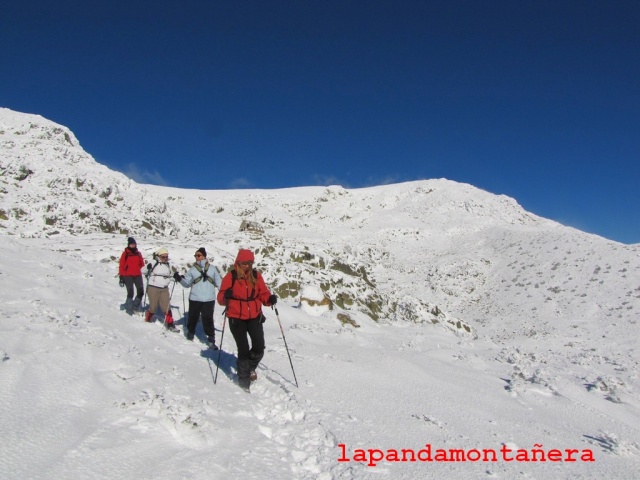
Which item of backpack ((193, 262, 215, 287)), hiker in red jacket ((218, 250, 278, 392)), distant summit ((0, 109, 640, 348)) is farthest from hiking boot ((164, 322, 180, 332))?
distant summit ((0, 109, 640, 348))

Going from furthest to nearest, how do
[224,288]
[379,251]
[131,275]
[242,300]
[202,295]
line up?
[379,251] → [131,275] → [202,295] → [224,288] → [242,300]

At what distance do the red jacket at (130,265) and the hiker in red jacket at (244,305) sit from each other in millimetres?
4997

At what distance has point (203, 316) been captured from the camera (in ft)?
29.8

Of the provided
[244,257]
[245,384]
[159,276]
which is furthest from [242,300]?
[159,276]

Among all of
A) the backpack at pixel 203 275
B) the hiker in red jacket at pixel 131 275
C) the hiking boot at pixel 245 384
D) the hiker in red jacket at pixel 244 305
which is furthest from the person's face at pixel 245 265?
the hiker in red jacket at pixel 131 275

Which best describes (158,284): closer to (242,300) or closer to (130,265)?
(130,265)

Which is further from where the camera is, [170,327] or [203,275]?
[170,327]

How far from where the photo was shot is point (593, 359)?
50.9 ft

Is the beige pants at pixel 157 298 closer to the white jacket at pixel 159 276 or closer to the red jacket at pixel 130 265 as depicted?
the white jacket at pixel 159 276

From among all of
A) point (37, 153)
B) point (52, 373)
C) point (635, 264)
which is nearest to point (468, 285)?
point (635, 264)

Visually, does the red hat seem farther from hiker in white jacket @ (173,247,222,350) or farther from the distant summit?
the distant summit

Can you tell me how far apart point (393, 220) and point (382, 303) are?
41780 millimetres

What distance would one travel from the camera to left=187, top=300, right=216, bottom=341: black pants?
9.06 m

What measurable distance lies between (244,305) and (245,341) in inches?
26.0
